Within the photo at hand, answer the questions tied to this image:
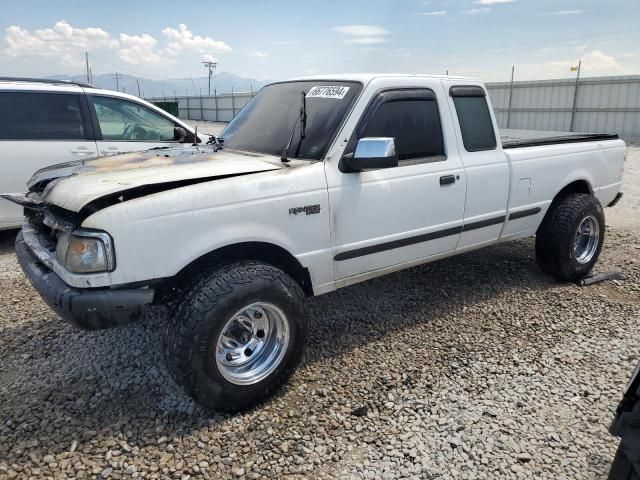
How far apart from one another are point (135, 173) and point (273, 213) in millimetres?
855

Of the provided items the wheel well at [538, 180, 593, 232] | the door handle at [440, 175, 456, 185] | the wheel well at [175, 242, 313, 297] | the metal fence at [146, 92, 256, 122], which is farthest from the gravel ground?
the metal fence at [146, 92, 256, 122]

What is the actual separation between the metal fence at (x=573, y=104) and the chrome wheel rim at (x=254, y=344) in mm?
17657

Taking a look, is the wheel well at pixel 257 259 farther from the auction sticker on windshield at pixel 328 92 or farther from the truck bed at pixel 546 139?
the truck bed at pixel 546 139

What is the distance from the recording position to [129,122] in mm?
6637

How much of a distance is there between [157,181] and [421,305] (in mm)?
2652

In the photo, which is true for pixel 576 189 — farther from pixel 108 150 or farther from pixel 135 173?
pixel 108 150

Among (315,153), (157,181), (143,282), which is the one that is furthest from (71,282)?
(315,153)

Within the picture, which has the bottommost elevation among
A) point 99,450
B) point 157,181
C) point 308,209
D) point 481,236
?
point 99,450

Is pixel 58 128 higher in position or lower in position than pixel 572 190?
higher

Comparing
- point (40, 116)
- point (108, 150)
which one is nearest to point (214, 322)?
point (108, 150)

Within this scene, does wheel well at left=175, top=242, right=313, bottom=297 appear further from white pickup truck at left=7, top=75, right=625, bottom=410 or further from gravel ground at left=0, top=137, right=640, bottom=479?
gravel ground at left=0, top=137, right=640, bottom=479

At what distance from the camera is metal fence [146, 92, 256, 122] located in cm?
3481

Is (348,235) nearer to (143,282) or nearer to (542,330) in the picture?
(143,282)

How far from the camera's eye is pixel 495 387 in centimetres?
325
